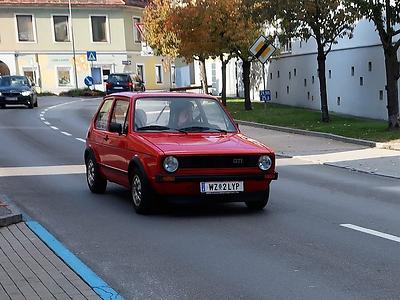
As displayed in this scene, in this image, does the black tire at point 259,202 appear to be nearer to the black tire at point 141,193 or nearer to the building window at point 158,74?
the black tire at point 141,193

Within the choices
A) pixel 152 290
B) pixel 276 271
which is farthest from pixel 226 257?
pixel 152 290

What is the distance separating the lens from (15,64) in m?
54.4

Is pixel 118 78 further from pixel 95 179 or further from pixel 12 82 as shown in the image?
pixel 95 179

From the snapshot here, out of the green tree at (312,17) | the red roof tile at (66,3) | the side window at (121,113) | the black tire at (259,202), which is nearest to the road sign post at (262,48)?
the green tree at (312,17)

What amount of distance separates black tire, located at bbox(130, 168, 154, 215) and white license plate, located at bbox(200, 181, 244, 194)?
2.22 ft

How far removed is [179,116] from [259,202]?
165cm

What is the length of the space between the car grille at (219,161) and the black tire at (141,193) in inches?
21.3

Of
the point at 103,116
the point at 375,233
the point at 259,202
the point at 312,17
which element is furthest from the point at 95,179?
the point at 312,17

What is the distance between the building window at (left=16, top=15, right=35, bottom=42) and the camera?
179 ft

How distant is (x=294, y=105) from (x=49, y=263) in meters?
26.3

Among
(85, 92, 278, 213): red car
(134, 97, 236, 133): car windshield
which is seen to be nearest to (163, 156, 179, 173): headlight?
(85, 92, 278, 213): red car

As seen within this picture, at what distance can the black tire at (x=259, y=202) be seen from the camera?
8250 millimetres

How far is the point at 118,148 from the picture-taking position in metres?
8.78

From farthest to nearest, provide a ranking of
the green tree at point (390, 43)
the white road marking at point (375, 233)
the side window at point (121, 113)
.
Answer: the green tree at point (390, 43) < the side window at point (121, 113) < the white road marking at point (375, 233)
